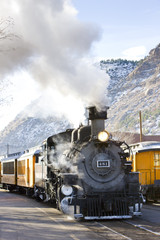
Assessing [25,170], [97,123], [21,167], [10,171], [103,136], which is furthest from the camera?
[10,171]

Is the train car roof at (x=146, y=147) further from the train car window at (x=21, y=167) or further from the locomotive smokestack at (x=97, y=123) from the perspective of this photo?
the train car window at (x=21, y=167)

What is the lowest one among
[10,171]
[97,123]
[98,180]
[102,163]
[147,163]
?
[10,171]

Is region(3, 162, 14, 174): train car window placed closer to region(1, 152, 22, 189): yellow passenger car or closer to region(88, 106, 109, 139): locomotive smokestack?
region(1, 152, 22, 189): yellow passenger car

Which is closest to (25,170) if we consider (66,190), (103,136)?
(66,190)

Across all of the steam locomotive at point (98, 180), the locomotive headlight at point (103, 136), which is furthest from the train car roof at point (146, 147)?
the locomotive headlight at point (103, 136)

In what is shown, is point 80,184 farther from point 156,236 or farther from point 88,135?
point 156,236

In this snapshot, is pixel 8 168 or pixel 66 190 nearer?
pixel 66 190

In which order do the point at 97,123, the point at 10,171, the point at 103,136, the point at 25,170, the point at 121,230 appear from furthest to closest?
the point at 10,171 < the point at 25,170 < the point at 97,123 < the point at 103,136 < the point at 121,230

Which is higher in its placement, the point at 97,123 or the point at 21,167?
the point at 97,123

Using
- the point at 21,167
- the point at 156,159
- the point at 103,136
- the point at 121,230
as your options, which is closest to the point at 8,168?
the point at 21,167

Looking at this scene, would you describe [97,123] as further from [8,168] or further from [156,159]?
[8,168]

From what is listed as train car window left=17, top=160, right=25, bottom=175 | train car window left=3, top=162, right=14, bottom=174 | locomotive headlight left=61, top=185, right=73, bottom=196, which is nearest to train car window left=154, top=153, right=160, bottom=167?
locomotive headlight left=61, top=185, right=73, bottom=196

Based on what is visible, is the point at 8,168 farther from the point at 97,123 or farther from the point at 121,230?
the point at 121,230

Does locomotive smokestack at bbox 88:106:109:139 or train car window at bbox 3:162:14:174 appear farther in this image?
train car window at bbox 3:162:14:174
